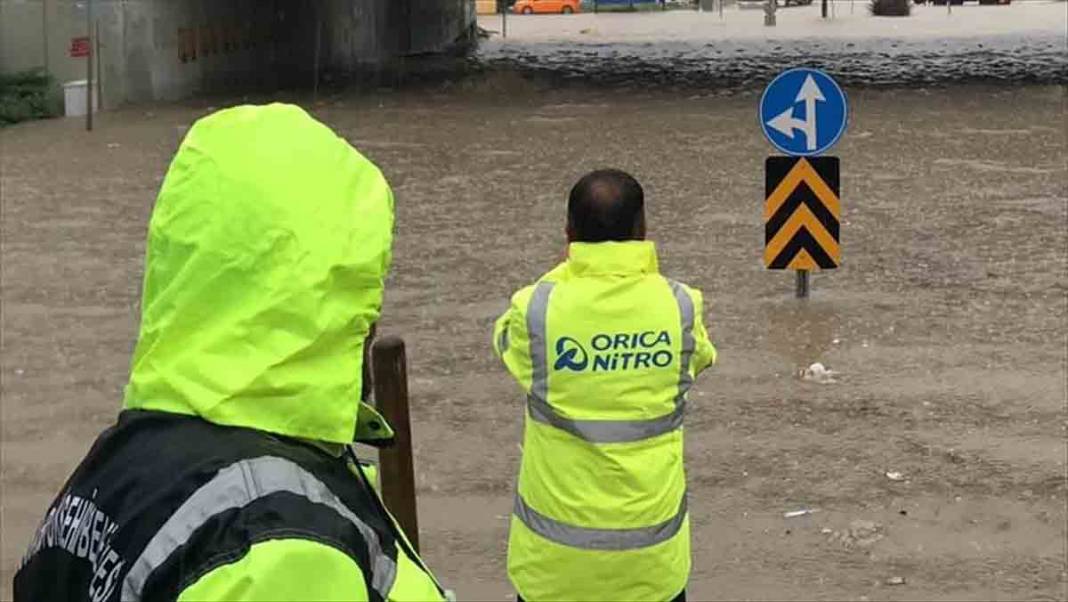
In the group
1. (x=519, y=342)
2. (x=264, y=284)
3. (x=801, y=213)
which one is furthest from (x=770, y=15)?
(x=264, y=284)

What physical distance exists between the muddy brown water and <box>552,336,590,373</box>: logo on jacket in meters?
1.95

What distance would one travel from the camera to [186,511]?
1569 mm

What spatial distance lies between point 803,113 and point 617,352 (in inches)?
240

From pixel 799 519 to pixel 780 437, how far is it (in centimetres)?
117

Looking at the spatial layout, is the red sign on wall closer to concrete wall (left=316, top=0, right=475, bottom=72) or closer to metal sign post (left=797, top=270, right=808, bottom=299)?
concrete wall (left=316, top=0, right=475, bottom=72)

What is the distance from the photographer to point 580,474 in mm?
3662

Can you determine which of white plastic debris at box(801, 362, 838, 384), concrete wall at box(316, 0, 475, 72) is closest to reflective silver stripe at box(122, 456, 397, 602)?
white plastic debris at box(801, 362, 838, 384)

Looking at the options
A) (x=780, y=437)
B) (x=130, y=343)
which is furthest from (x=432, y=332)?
(x=780, y=437)

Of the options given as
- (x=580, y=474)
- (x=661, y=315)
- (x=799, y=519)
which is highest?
(x=661, y=315)

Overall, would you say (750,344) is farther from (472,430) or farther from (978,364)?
(472,430)

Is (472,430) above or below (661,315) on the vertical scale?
below

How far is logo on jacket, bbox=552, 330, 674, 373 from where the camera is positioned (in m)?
3.67

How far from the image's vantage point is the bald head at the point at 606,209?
3668mm

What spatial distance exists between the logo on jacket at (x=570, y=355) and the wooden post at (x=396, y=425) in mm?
582
